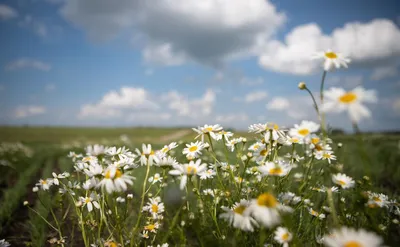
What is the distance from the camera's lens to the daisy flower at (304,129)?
138 centimetres

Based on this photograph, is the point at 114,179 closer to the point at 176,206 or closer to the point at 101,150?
the point at 101,150

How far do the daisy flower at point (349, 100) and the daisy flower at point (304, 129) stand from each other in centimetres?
22

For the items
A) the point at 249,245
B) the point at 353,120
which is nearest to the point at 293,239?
the point at 249,245

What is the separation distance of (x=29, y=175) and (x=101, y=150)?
281 inches

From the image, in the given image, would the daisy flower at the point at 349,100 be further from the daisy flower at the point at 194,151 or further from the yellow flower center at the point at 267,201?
the daisy flower at the point at 194,151

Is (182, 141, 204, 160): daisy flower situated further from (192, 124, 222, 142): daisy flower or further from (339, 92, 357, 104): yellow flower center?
(339, 92, 357, 104): yellow flower center

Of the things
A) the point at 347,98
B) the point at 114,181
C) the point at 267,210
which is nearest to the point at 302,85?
the point at 347,98

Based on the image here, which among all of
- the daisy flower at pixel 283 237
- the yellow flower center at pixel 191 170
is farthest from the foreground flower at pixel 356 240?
the yellow flower center at pixel 191 170

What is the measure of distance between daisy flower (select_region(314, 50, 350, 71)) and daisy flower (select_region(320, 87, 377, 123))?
7.9 inches

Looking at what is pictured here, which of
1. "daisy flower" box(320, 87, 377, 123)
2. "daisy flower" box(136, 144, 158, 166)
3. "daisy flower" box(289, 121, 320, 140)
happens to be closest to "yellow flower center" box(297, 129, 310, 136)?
"daisy flower" box(289, 121, 320, 140)

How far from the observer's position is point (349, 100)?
3.95 feet

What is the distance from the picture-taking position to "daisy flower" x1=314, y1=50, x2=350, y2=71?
1.37m

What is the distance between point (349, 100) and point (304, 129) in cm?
31

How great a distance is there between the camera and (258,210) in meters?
1.17
